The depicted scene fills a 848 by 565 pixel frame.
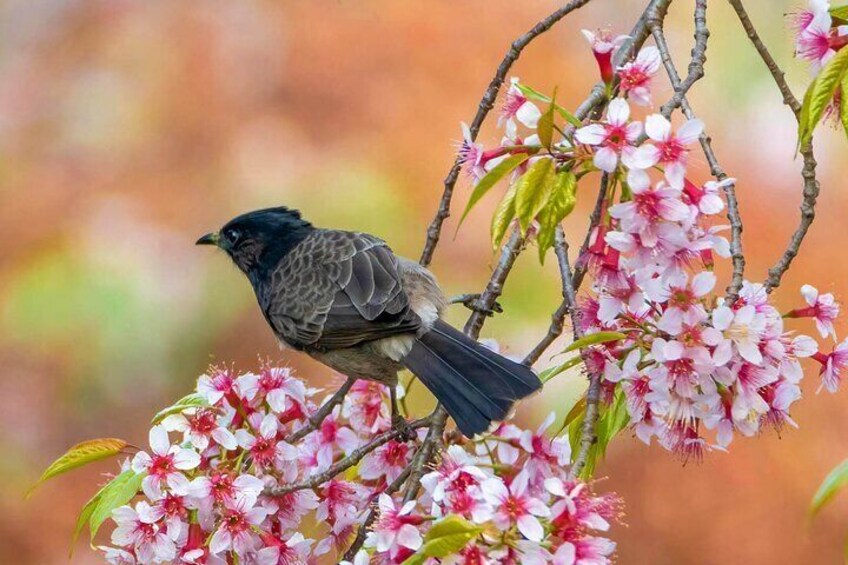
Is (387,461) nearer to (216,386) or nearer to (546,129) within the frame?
(216,386)

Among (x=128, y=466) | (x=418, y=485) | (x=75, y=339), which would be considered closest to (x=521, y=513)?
(x=418, y=485)

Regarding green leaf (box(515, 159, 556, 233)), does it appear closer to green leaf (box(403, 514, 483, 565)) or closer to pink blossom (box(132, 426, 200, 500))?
green leaf (box(403, 514, 483, 565))

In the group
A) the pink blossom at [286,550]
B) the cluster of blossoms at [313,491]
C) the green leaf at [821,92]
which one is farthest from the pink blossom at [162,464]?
the green leaf at [821,92]

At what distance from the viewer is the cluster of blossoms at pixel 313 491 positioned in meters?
0.93

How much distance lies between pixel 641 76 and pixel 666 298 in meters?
0.24

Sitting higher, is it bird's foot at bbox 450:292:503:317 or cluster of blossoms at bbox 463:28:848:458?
bird's foot at bbox 450:292:503:317

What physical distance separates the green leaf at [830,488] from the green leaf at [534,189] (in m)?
0.34

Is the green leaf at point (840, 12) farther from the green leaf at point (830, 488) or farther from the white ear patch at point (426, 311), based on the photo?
the white ear patch at point (426, 311)

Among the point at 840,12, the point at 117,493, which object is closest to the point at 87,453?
the point at 117,493

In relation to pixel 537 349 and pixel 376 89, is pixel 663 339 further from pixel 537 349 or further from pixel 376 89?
pixel 376 89

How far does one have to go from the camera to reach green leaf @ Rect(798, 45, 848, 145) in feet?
3.14

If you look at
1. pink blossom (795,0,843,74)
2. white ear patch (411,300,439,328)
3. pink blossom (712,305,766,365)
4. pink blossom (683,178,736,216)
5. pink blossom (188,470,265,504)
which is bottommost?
pink blossom (188,470,265,504)

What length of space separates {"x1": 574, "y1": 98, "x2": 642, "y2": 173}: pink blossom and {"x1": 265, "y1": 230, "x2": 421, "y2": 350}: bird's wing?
67cm

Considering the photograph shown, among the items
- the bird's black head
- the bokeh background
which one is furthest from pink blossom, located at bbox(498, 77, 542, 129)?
the bokeh background
